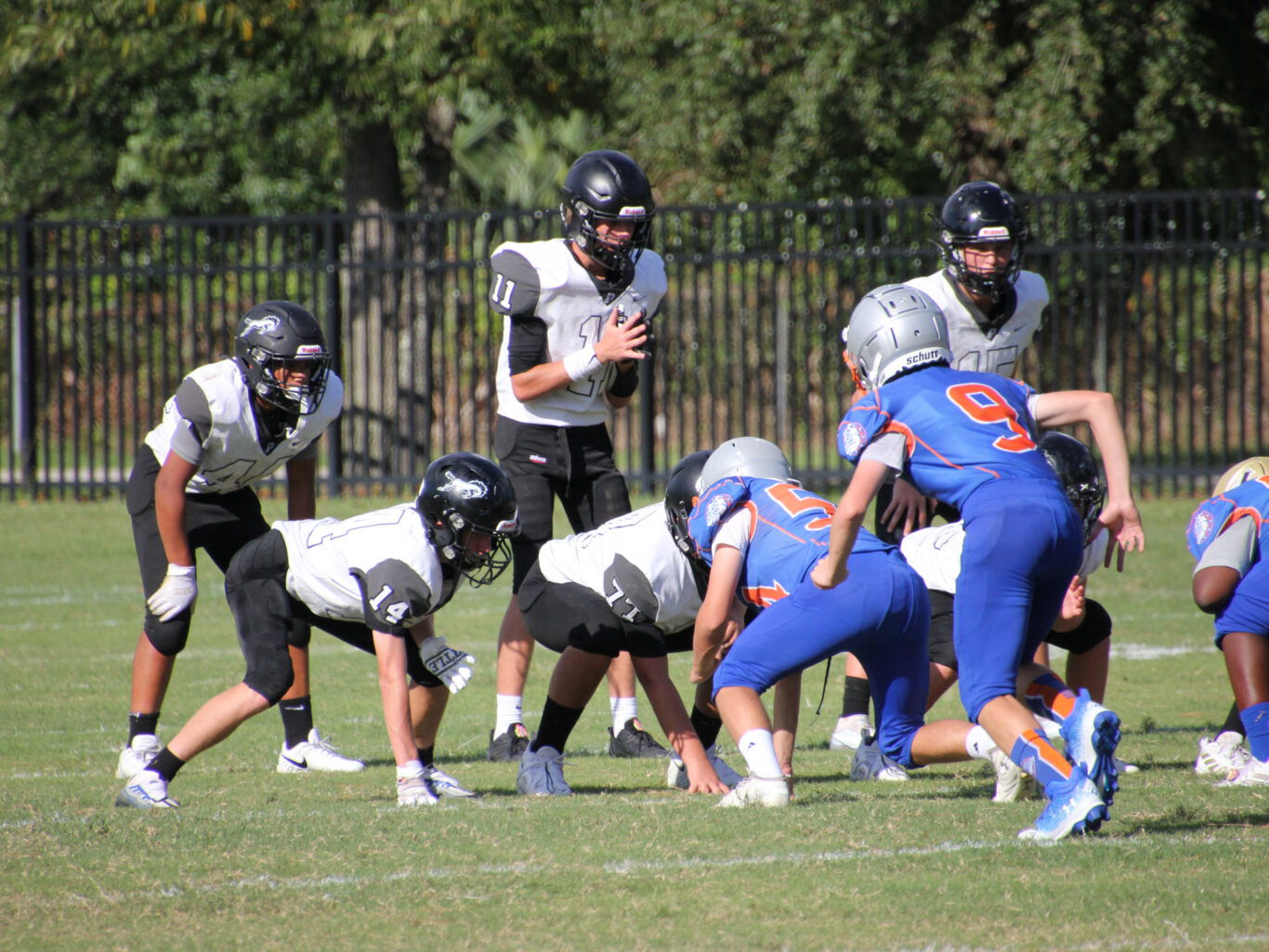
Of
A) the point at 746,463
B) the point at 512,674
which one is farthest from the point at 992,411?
the point at 512,674

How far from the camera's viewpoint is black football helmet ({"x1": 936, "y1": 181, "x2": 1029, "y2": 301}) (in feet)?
19.5

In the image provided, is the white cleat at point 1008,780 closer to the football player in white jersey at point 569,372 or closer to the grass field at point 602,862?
the grass field at point 602,862

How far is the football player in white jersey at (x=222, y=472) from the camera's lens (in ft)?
19.5

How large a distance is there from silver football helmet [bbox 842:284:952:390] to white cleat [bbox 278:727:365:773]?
2719 millimetres

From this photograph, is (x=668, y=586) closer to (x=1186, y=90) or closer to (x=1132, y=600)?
(x=1132, y=600)

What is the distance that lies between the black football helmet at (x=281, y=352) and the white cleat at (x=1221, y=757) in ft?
12.3

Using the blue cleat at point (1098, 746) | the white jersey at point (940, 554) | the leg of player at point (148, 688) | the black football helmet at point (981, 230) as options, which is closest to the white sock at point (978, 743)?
the blue cleat at point (1098, 746)

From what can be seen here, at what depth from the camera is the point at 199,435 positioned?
598cm

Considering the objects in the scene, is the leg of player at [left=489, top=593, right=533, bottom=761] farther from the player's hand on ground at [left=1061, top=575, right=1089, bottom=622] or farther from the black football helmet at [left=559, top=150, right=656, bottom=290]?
the player's hand on ground at [left=1061, top=575, right=1089, bottom=622]

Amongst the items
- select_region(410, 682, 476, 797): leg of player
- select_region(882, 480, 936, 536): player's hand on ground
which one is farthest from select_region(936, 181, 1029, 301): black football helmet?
select_region(410, 682, 476, 797): leg of player

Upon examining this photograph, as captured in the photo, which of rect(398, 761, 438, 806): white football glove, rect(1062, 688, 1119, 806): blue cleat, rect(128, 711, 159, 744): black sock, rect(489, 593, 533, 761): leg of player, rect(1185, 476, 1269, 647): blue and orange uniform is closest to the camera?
rect(1062, 688, 1119, 806): blue cleat

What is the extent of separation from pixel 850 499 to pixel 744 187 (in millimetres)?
14791

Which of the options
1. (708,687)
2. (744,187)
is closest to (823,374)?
(744,187)

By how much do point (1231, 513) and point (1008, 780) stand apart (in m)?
1.67
